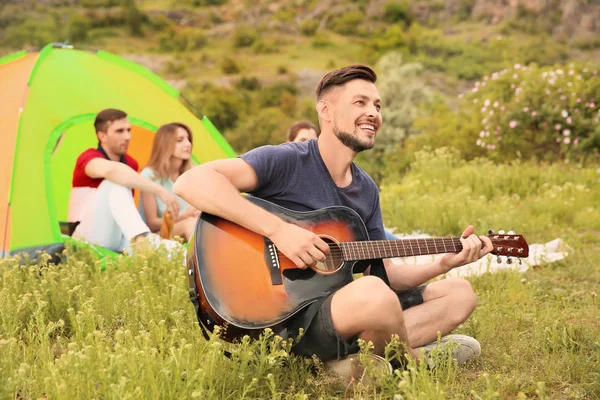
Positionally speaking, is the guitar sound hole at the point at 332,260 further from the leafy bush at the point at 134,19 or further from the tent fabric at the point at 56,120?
the leafy bush at the point at 134,19

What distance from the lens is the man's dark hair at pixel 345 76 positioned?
328 centimetres

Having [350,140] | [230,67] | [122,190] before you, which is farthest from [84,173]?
[230,67]

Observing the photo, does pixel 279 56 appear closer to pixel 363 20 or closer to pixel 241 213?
pixel 363 20

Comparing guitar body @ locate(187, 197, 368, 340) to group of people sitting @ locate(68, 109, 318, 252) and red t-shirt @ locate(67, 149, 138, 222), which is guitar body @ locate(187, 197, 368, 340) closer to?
group of people sitting @ locate(68, 109, 318, 252)

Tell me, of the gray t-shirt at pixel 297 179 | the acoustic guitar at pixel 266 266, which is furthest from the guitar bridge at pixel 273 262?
the gray t-shirt at pixel 297 179

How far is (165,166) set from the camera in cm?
612

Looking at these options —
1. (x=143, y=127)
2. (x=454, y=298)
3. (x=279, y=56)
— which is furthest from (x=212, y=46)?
(x=454, y=298)

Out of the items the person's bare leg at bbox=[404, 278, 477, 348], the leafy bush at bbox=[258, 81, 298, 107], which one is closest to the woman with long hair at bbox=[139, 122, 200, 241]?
the person's bare leg at bbox=[404, 278, 477, 348]

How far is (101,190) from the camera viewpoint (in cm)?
542

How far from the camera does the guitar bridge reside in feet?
9.70

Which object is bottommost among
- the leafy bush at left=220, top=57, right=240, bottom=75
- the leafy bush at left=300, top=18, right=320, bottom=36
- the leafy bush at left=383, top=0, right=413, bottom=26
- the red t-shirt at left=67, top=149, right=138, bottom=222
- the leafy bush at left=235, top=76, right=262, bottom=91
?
the red t-shirt at left=67, top=149, right=138, bottom=222

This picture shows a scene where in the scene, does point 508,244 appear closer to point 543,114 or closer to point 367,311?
point 367,311

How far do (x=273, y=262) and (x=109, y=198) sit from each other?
2.74 meters

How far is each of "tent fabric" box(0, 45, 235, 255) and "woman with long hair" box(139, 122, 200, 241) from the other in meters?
0.77
